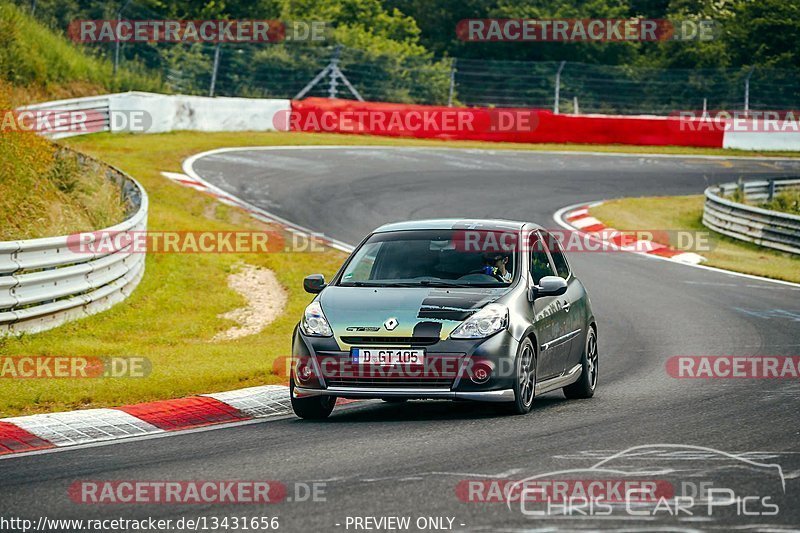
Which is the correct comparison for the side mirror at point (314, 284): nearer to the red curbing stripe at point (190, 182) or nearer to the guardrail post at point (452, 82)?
the red curbing stripe at point (190, 182)

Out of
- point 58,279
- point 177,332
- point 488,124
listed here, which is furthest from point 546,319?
point 488,124

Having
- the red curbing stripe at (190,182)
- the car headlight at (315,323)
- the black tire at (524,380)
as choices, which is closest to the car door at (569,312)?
the black tire at (524,380)

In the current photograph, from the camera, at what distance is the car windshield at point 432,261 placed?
10000mm

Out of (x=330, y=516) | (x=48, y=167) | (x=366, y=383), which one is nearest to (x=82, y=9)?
(x=48, y=167)

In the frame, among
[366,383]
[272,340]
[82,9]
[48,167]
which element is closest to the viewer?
[366,383]

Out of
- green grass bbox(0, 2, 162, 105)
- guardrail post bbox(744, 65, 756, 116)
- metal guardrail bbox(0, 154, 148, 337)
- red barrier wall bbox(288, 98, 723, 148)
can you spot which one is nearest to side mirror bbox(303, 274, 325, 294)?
metal guardrail bbox(0, 154, 148, 337)

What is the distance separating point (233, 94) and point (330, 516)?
1295 inches

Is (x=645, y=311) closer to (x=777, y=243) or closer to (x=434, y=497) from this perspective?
(x=777, y=243)

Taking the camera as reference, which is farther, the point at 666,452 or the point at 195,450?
the point at 195,450

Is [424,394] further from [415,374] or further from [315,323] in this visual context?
[315,323]

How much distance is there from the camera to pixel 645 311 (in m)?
16.5

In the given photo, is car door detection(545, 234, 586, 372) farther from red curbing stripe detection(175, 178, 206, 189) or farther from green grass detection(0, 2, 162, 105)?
green grass detection(0, 2, 162, 105)

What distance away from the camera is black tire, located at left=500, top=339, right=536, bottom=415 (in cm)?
924

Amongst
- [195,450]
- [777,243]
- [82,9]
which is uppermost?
[82,9]
